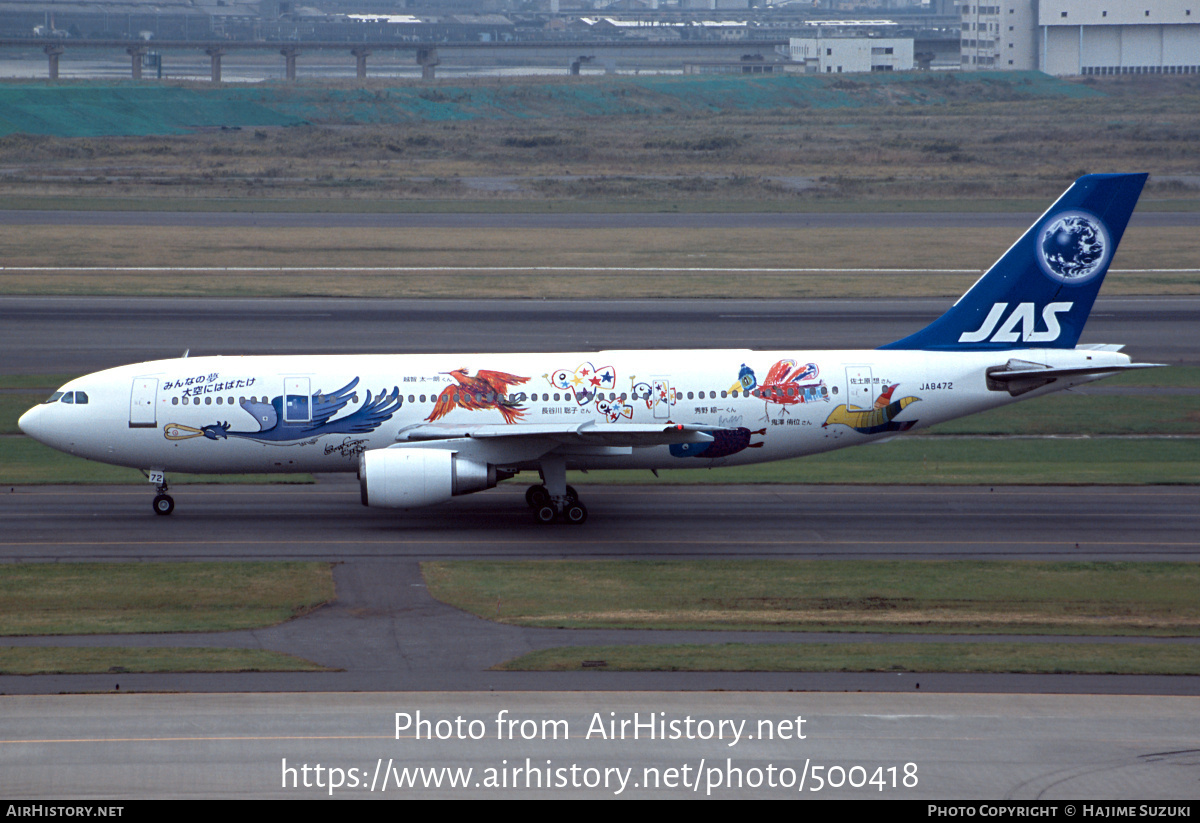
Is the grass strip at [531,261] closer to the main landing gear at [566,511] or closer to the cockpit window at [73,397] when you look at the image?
the cockpit window at [73,397]

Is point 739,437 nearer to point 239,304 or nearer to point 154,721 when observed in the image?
point 154,721

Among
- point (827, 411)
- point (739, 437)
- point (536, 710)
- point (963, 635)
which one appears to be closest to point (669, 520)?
point (739, 437)

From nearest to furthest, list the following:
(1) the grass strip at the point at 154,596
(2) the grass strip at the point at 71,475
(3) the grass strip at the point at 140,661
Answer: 1. (3) the grass strip at the point at 140,661
2. (1) the grass strip at the point at 154,596
3. (2) the grass strip at the point at 71,475

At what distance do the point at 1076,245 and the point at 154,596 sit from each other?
27.3 meters

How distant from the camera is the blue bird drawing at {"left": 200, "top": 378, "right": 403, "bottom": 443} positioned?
35.7 metres

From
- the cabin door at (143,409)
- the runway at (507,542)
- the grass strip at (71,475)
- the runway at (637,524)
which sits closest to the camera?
the runway at (507,542)

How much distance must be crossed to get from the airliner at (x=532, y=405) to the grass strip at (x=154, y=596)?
17.8 ft

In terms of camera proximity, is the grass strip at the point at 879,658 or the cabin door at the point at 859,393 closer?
the grass strip at the point at 879,658

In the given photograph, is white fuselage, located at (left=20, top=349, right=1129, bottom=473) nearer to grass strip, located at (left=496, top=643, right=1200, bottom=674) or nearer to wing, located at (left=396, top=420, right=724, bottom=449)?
wing, located at (left=396, top=420, right=724, bottom=449)

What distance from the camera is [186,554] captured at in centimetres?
3262

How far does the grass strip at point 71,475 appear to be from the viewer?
40406mm

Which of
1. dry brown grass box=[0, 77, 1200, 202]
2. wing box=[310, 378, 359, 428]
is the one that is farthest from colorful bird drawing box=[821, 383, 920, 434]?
dry brown grass box=[0, 77, 1200, 202]

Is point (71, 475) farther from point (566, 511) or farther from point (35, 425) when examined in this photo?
point (566, 511)

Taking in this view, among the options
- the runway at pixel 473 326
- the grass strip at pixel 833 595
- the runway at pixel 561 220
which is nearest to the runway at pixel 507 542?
the grass strip at pixel 833 595
